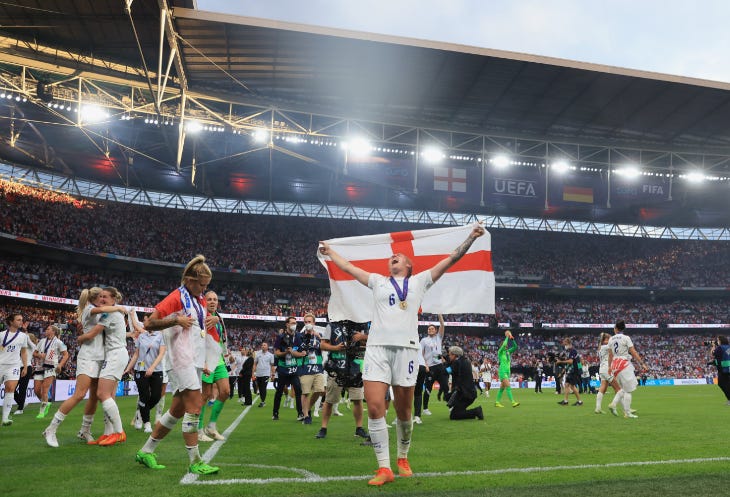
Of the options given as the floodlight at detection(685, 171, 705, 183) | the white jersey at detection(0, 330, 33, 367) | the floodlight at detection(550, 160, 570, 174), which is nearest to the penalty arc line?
the white jersey at detection(0, 330, 33, 367)

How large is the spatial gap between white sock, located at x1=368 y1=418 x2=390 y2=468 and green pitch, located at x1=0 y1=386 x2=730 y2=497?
237 mm

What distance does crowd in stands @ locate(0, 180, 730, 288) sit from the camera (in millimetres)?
42312

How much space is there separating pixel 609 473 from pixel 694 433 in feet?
15.8

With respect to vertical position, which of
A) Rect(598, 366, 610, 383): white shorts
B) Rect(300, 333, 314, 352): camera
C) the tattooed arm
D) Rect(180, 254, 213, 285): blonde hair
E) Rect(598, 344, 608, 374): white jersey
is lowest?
Rect(598, 366, 610, 383): white shorts

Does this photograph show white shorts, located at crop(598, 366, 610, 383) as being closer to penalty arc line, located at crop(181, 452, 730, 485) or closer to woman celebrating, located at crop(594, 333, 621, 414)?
woman celebrating, located at crop(594, 333, 621, 414)

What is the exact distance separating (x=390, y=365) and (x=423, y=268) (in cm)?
195

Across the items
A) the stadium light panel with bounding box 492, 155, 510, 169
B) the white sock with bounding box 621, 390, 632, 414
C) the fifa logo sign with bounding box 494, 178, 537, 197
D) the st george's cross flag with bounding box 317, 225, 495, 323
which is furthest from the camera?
the stadium light panel with bounding box 492, 155, 510, 169

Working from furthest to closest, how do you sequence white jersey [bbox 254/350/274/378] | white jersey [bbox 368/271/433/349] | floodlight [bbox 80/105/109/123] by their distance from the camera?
floodlight [bbox 80/105/109/123]
white jersey [bbox 254/350/274/378]
white jersey [bbox 368/271/433/349]

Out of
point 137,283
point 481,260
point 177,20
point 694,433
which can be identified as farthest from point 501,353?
point 137,283

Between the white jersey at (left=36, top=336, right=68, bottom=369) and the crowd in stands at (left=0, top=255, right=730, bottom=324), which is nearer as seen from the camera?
the white jersey at (left=36, top=336, right=68, bottom=369)

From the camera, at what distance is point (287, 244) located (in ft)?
172

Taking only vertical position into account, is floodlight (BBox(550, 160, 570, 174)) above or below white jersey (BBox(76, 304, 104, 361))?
above

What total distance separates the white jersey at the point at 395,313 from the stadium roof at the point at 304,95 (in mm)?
18766

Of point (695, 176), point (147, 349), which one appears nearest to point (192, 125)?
point (147, 349)
